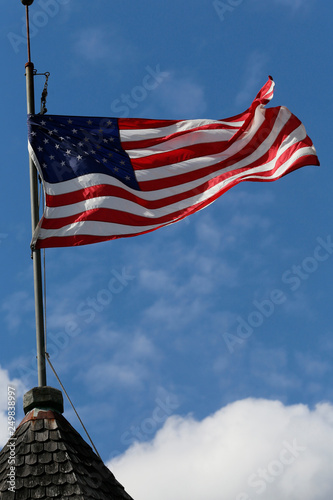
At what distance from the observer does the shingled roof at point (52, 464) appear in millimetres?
8469

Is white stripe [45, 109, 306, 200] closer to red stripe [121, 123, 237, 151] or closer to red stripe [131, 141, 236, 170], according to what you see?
red stripe [131, 141, 236, 170]

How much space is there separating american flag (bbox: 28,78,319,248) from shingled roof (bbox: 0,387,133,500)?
2.18 meters

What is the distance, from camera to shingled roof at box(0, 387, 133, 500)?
27.8 ft

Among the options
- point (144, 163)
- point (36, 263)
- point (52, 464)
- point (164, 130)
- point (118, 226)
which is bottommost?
point (52, 464)

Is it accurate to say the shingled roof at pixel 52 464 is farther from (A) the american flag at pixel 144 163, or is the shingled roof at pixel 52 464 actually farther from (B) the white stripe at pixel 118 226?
(A) the american flag at pixel 144 163

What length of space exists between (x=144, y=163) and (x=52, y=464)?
4694mm

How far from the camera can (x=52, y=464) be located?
344 inches

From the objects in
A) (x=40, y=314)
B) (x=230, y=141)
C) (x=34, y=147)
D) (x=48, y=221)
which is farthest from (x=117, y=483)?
(x=230, y=141)

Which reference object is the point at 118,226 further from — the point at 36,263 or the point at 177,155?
the point at 177,155

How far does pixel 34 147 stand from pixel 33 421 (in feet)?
12.0

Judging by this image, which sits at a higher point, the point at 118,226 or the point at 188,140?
the point at 188,140

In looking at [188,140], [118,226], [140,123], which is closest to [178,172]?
[188,140]

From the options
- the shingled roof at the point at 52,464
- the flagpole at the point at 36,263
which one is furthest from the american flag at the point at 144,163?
the shingled roof at the point at 52,464

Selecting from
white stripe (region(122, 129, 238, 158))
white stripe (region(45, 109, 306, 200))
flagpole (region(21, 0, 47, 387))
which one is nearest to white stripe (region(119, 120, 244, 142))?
white stripe (region(122, 129, 238, 158))
